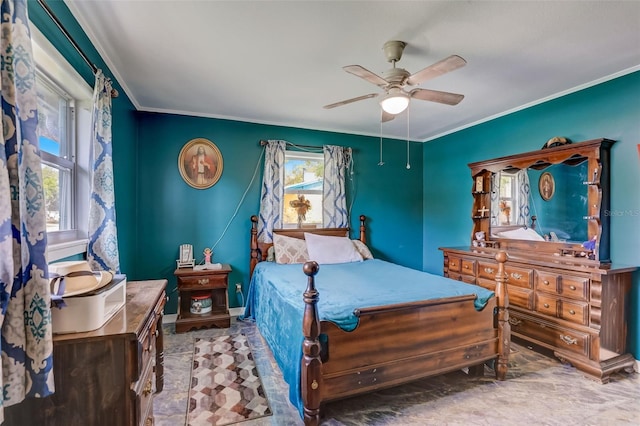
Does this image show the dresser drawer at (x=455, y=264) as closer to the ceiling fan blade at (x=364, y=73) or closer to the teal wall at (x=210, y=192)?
the teal wall at (x=210, y=192)

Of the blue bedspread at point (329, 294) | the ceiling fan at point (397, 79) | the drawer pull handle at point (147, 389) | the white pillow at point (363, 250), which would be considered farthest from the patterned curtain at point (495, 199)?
the drawer pull handle at point (147, 389)

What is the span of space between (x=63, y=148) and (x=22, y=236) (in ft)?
4.48

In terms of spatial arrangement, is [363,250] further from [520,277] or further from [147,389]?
[147,389]

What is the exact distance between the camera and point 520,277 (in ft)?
9.80

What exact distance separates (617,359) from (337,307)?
241 cm

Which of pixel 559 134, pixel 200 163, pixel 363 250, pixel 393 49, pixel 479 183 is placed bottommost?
pixel 363 250

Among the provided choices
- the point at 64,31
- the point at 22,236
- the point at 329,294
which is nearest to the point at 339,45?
the point at 64,31

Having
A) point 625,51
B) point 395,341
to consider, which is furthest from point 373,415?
point 625,51

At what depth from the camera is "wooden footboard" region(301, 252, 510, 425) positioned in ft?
5.85

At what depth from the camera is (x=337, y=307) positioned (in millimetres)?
1962

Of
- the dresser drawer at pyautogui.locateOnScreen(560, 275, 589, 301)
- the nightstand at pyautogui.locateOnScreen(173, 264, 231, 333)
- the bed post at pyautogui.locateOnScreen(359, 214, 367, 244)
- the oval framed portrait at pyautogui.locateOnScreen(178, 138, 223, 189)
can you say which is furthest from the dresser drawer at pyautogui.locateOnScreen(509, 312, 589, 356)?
the oval framed portrait at pyautogui.locateOnScreen(178, 138, 223, 189)

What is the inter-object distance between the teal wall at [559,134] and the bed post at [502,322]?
1.22 metres

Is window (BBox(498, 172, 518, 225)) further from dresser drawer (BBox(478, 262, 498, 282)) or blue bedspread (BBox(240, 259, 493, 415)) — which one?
blue bedspread (BBox(240, 259, 493, 415))

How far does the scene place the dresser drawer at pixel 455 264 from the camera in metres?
3.68
